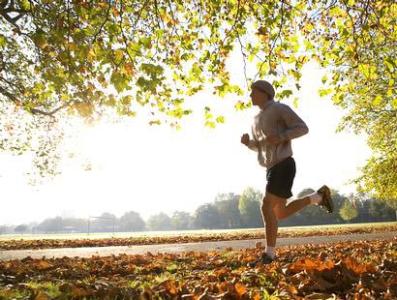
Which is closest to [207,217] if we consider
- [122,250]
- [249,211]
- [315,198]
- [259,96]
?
[249,211]

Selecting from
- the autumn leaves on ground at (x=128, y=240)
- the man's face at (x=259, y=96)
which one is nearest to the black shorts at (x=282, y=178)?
the man's face at (x=259, y=96)

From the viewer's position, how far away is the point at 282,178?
192 inches

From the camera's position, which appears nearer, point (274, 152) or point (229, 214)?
point (274, 152)

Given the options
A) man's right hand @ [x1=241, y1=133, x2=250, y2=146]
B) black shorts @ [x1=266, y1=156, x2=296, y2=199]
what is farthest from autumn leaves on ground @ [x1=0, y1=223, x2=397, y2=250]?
black shorts @ [x1=266, y1=156, x2=296, y2=199]

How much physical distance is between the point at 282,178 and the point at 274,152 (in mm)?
367

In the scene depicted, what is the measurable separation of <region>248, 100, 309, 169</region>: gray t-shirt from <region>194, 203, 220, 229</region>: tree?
148359mm

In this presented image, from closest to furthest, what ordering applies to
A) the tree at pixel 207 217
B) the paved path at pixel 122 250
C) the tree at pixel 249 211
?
1. the paved path at pixel 122 250
2. the tree at pixel 249 211
3. the tree at pixel 207 217

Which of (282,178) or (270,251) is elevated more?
(282,178)

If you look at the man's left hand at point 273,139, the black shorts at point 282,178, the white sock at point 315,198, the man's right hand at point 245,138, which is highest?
the man's right hand at point 245,138

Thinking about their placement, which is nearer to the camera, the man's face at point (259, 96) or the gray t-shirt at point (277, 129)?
the gray t-shirt at point (277, 129)

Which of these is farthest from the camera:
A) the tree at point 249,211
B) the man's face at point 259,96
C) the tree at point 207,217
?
the tree at point 207,217

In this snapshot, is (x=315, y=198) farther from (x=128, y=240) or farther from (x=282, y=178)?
(x=128, y=240)

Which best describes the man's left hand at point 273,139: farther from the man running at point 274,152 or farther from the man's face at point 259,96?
the man's face at point 259,96

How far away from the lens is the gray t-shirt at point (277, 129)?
4.91 m
